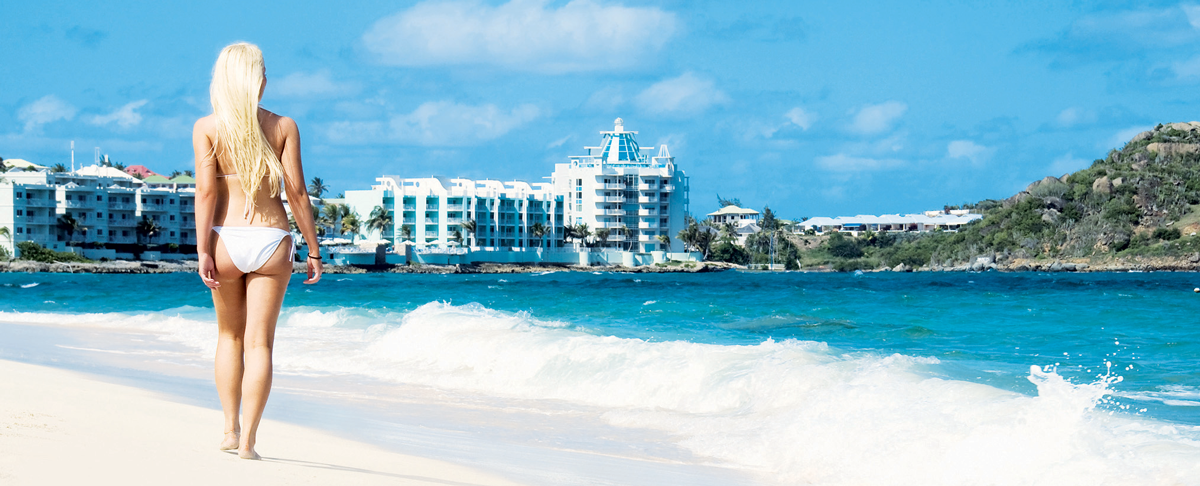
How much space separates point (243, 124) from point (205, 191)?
0.32m

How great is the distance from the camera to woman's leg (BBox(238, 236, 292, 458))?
425 centimetres

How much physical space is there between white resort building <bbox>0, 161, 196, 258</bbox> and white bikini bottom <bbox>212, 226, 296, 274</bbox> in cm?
9261

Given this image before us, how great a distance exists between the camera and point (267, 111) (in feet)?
13.9

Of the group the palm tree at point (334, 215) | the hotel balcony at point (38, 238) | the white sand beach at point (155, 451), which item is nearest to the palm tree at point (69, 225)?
the hotel balcony at point (38, 238)

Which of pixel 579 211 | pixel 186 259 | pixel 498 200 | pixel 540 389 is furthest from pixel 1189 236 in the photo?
pixel 540 389

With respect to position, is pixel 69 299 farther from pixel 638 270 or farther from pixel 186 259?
pixel 638 270

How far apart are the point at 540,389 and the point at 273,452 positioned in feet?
18.9

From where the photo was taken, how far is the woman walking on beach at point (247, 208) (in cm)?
415

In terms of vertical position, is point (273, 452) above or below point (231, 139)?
below

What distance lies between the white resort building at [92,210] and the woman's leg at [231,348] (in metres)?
92.4

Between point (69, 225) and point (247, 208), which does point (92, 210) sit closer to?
point (69, 225)

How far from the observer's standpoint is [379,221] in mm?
109688

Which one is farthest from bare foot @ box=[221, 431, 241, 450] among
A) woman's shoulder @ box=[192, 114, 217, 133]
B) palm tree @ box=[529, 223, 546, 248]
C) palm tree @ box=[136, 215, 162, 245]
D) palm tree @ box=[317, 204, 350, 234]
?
palm tree @ box=[317, 204, 350, 234]

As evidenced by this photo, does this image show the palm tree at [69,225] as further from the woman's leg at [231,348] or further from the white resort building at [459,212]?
the woman's leg at [231,348]
